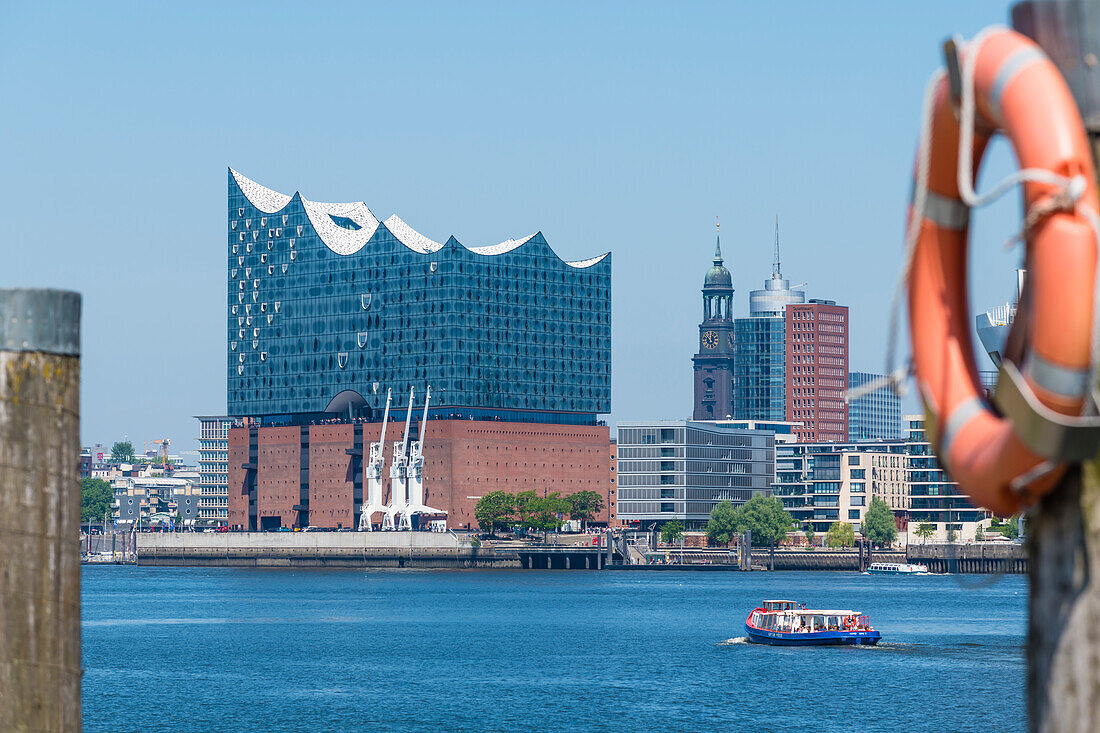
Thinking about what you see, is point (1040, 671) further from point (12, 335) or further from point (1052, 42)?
point (12, 335)

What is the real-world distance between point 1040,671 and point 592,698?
6485cm

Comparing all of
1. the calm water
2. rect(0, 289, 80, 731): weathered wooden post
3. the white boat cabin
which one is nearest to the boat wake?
the calm water

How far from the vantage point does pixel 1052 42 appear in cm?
535

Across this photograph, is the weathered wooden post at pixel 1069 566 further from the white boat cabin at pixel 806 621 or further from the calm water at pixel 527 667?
the white boat cabin at pixel 806 621

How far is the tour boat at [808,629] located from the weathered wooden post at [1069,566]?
307 ft

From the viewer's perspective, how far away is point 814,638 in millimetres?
99188

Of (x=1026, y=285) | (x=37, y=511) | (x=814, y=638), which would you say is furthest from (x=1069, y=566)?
(x=814, y=638)

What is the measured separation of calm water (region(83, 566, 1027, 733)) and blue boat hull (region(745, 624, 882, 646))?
52.7 inches

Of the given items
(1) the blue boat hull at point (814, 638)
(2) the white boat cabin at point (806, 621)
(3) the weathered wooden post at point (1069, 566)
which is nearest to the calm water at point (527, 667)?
(1) the blue boat hull at point (814, 638)

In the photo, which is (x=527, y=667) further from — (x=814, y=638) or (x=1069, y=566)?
(x=1069, y=566)

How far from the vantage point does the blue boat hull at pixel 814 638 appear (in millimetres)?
97500

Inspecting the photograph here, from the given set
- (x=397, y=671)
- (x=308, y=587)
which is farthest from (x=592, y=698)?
(x=308, y=587)

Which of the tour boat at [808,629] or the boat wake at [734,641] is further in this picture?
the boat wake at [734,641]

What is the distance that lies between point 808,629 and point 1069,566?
96.4 metres
